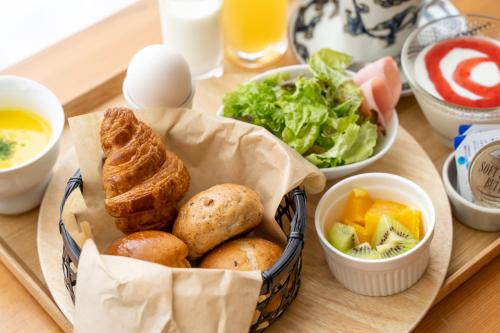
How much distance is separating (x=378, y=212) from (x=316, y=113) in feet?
0.92

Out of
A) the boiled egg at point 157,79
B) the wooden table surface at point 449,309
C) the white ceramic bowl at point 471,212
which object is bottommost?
the wooden table surface at point 449,309

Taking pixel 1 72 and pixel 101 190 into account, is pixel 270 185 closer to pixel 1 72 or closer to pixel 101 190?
pixel 101 190

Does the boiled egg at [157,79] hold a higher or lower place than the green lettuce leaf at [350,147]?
higher

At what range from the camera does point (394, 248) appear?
3.66ft

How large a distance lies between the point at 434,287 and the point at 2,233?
768 millimetres

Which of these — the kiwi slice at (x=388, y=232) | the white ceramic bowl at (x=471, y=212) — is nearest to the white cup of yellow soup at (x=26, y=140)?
the kiwi slice at (x=388, y=232)

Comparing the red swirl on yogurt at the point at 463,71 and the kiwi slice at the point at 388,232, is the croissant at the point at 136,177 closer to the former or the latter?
the kiwi slice at the point at 388,232

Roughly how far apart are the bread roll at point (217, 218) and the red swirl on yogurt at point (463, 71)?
1.86 ft

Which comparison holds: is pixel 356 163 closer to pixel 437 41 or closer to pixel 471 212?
pixel 471 212

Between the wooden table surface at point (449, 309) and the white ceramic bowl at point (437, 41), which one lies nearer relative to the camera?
the wooden table surface at point (449, 309)

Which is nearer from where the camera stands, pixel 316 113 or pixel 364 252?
pixel 364 252

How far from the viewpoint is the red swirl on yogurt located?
1468mm

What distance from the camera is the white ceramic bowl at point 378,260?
1.11 meters

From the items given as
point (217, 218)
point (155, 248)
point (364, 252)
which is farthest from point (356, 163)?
point (155, 248)
